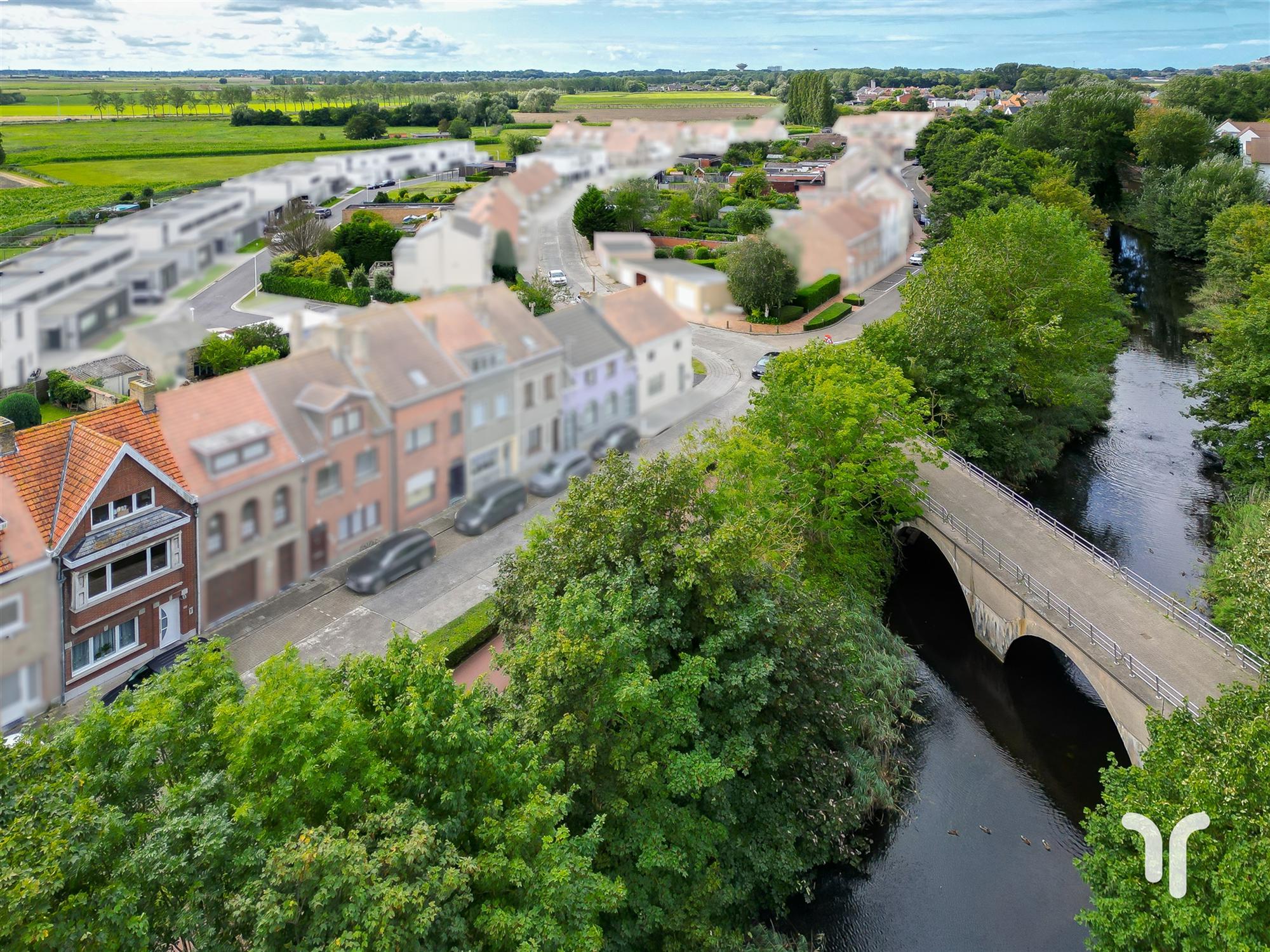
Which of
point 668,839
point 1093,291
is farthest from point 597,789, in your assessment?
point 1093,291

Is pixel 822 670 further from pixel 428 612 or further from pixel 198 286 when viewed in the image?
pixel 198 286

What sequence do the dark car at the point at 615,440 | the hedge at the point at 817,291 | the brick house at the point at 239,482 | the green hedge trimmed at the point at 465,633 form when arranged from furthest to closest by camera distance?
the green hedge trimmed at the point at 465,633
the hedge at the point at 817,291
the dark car at the point at 615,440
the brick house at the point at 239,482

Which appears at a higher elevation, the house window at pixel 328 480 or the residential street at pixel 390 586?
the house window at pixel 328 480

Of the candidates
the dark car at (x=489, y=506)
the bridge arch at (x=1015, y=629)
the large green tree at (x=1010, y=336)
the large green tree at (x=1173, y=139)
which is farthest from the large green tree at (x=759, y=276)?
the large green tree at (x=1173, y=139)

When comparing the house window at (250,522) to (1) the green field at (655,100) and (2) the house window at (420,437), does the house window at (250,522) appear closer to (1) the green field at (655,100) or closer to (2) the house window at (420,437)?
(2) the house window at (420,437)

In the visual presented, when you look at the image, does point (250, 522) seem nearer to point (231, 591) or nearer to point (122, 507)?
point (231, 591)

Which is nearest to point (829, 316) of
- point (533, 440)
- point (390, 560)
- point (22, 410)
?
point (533, 440)
